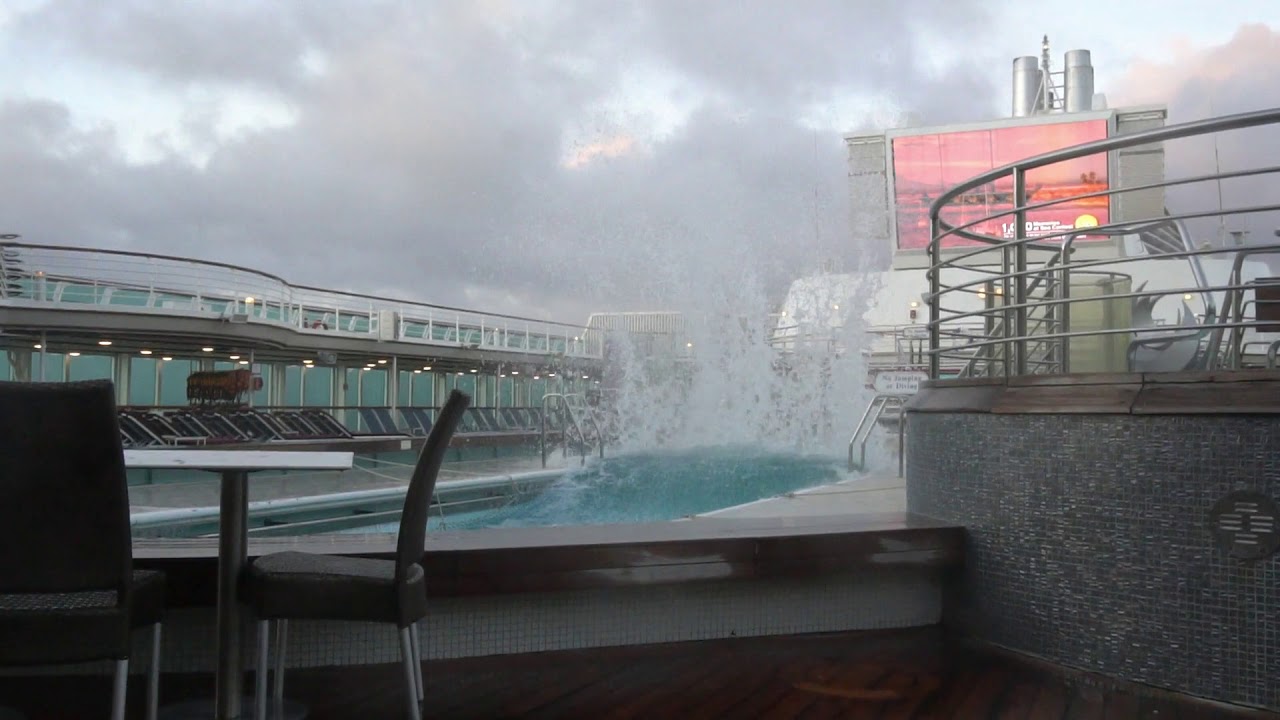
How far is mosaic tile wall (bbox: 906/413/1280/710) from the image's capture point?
208 cm

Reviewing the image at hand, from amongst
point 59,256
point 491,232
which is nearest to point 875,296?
point 491,232

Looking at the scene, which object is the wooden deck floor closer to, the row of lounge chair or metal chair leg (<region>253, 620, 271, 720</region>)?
metal chair leg (<region>253, 620, 271, 720</region>)

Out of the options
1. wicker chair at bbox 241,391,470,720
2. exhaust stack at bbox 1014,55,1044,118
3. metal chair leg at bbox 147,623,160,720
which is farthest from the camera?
exhaust stack at bbox 1014,55,1044,118

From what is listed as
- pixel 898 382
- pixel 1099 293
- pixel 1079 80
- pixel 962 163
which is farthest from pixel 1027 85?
pixel 1099 293

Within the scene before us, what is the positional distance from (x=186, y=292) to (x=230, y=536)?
583 inches

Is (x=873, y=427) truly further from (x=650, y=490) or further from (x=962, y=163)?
(x=962, y=163)

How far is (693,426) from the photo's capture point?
14.4 meters

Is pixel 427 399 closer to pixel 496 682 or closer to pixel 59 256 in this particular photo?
pixel 59 256

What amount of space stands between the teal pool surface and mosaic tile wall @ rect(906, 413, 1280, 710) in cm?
371

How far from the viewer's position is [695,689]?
221 cm

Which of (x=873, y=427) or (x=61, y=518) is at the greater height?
(x=61, y=518)

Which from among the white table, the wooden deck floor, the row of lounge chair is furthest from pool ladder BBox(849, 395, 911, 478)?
the row of lounge chair

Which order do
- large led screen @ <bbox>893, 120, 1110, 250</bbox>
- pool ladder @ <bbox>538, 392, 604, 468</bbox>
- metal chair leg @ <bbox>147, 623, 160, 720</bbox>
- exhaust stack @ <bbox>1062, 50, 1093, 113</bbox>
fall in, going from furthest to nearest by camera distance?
exhaust stack @ <bbox>1062, 50, 1093, 113</bbox>, large led screen @ <bbox>893, 120, 1110, 250</bbox>, pool ladder @ <bbox>538, 392, 604, 468</bbox>, metal chair leg @ <bbox>147, 623, 160, 720</bbox>

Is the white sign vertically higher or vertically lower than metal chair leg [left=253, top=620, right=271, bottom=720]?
higher
